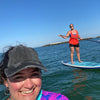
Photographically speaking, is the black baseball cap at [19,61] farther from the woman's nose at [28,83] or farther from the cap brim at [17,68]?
the woman's nose at [28,83]

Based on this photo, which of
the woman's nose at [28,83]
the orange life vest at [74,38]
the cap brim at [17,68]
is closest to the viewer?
the cap brim at [17,68]

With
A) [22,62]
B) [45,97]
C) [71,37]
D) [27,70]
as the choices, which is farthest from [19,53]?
[71,37]

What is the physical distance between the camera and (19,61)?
4.83 ft

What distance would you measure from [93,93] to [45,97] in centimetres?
286

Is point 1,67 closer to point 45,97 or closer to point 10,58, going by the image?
point 10,58

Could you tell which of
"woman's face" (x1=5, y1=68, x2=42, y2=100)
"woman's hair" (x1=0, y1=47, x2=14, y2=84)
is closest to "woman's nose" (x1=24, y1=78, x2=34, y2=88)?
"woman's face" (x1=5, y1=68, x2=42, y2=100)

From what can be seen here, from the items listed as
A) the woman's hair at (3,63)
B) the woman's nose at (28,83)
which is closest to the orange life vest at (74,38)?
the woman's hair at (3,63)

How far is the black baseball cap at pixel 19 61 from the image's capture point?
1.44 m

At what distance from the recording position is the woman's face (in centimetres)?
152

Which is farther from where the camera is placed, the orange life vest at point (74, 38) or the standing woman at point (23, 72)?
the orange life vest at point (74, 38)

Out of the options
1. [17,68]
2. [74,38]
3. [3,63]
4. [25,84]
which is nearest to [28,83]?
[25,84]

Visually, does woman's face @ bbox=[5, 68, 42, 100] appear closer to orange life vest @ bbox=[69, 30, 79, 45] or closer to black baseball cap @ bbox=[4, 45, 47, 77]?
black baseball cap @ bbox=[4, 45, 47, 77]

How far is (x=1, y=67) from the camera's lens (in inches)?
68.1

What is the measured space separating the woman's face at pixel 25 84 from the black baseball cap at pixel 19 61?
0.11 metres
